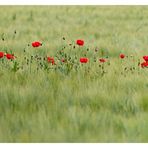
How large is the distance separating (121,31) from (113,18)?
1752mm

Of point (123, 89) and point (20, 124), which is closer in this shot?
point (20, 124)

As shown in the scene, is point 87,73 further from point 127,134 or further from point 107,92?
point 127,134

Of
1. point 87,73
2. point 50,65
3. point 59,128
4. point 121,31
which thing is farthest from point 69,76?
point 121,31

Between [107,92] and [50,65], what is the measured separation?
3.46 ft

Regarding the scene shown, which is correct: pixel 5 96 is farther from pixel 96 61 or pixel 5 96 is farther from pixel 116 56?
pixel 116 56

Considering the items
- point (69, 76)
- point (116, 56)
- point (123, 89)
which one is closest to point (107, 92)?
point (123, 89)

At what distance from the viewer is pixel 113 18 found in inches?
350

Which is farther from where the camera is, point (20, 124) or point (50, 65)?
point (50, 65)

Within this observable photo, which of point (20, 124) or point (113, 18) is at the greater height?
point (113, 18)

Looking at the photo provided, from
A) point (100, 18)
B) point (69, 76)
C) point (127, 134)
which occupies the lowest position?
point (127, 134)

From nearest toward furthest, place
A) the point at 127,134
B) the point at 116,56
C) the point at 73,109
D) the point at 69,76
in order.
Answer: the point at 127,134, the point at 73,109, the point at 69,76, the point at 116,56

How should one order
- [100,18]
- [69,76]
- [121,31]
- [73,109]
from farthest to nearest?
1. [100,18]
2. [121,31]
3. [69,76]
4. [73,109]

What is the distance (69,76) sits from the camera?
420 centimetres

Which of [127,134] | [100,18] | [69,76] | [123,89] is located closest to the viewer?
[127,134]
